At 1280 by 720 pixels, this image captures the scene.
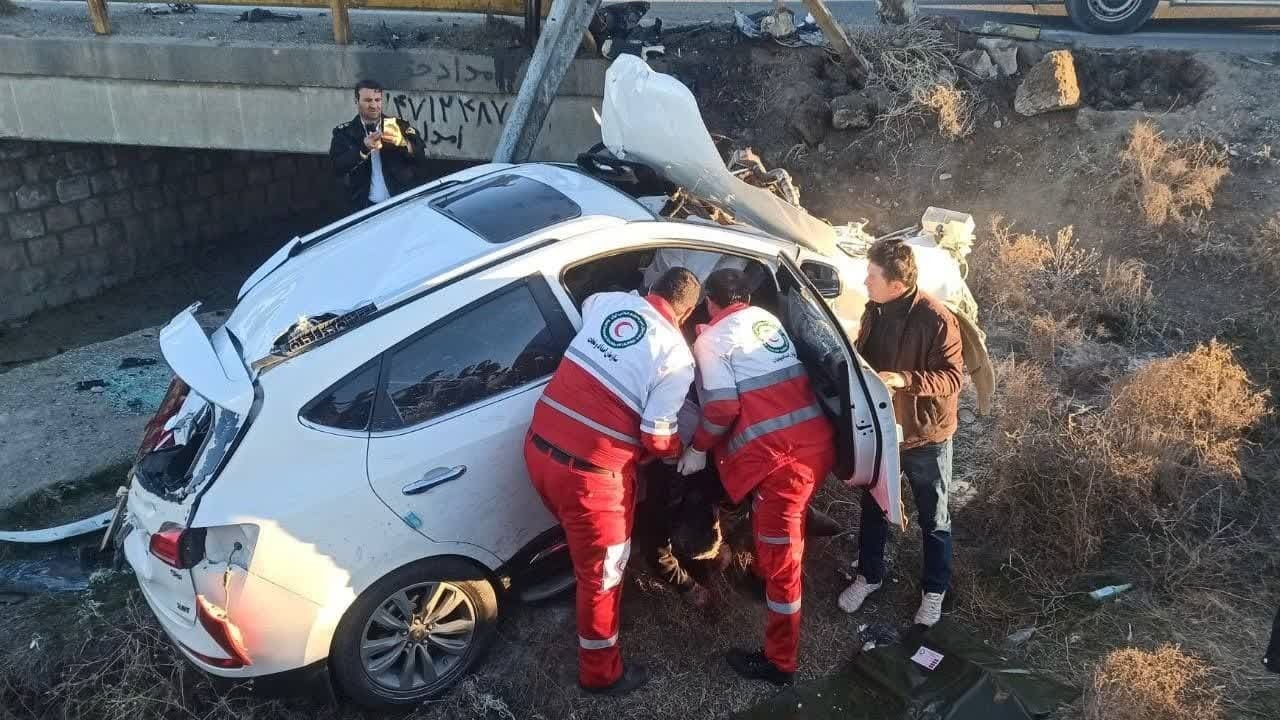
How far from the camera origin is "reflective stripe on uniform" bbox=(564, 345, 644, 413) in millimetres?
3340

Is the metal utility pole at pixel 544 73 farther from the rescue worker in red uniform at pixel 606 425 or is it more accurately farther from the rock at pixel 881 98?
the rescue worker in red uniform at pixel 606 425

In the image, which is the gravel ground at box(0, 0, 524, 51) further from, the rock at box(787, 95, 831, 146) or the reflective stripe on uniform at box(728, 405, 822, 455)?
the reflective stripe on uniform at box(728, 405, 822, 455)

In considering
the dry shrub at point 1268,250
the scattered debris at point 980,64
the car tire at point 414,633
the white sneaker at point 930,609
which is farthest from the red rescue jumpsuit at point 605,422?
the scattered debris at point 980,64

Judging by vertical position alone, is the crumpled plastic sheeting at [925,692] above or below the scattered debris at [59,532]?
above

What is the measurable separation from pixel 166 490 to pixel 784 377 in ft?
7.28

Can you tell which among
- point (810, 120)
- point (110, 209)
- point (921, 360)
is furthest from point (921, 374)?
point (110, 209)

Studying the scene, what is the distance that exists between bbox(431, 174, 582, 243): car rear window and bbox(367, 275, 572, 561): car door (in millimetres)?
356

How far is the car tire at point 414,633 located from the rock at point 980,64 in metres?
6.36

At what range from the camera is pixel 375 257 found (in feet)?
12.4

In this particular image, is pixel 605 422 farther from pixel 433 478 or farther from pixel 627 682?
pixel 627 682

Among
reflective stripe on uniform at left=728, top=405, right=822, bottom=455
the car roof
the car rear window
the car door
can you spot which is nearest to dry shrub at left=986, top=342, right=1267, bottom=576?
reflective stripe on uniform at left=728, top=405, right=822, bottom=455

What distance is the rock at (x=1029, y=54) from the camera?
306 inches

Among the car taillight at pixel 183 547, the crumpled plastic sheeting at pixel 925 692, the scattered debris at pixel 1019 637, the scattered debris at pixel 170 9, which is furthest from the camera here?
the scattered debris at pixel 170 9

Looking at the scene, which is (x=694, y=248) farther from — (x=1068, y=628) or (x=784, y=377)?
(x=1068, y=628)
